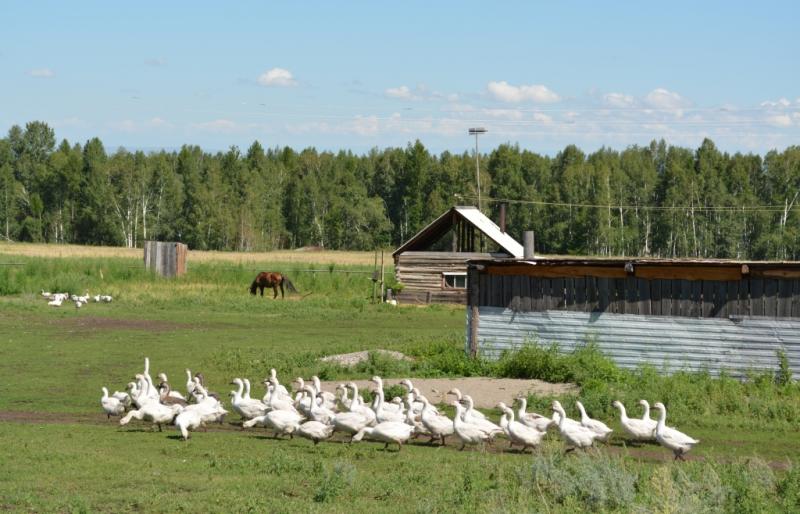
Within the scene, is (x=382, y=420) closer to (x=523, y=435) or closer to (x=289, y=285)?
(x=523, y=435)

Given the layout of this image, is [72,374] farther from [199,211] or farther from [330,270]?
[199,211]

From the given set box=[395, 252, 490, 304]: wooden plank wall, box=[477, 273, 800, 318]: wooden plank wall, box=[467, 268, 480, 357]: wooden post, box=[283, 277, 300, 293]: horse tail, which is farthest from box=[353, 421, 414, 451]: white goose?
box=[283, 277, 300, 293]: horse tail

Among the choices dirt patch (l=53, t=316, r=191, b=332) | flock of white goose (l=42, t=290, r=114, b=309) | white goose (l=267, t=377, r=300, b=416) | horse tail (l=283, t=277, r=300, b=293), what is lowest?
dirt patch (l=53, t=316, r=191, b=332)

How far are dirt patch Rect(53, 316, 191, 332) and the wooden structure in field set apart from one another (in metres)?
15.4

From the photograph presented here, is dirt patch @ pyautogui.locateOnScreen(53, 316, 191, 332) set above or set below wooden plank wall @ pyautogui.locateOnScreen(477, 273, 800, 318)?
below

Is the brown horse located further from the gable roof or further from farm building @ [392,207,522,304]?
the gable roof

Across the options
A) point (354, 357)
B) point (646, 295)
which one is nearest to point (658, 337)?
point (646, 295)

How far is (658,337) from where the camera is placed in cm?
2442

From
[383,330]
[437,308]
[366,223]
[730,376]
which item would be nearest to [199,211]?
[366,223]

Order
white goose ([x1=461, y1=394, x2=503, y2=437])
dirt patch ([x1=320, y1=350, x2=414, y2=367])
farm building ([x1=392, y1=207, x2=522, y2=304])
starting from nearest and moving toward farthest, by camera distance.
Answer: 1. white goose ([x1=461, y1=394, x2=503, y2=437])
2. dirt patch ([x1=320, y1=350, x2=414, y2=367])
3. farm building ([x1=392, y1=207, x2=522, y2=304])

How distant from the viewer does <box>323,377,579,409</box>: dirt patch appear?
22.2 meters

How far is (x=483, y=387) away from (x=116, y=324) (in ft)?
61.0

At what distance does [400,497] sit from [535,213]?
297 feet

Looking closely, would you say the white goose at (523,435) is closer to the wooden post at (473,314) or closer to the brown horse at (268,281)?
the wooden post at (473,314)
